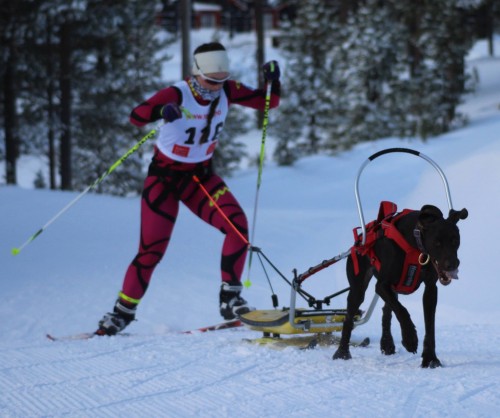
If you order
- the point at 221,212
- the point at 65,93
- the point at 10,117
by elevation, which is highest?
the point at 221,212

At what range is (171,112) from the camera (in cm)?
568

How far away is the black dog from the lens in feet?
11.8

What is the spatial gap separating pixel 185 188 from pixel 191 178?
100mm

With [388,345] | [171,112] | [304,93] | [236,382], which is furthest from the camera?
[304,93]

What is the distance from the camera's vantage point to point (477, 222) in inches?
390

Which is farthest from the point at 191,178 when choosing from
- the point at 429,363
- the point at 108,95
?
the point at 108,95

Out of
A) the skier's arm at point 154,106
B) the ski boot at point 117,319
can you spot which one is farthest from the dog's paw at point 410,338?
the ski boot at point 117,319

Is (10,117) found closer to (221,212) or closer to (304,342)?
(221,212)

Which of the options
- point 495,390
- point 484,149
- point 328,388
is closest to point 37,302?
point 328,388

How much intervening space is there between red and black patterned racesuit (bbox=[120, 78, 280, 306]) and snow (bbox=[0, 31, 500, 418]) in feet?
2.04

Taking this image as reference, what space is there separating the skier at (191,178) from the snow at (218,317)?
0.46 meters

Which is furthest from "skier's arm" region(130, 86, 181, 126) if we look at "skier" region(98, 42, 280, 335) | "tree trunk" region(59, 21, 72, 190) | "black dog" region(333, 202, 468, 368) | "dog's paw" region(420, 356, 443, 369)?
"tree trunk" region(59, 21, 72, 190)

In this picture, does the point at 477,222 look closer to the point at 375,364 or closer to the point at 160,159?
the point at 160,159

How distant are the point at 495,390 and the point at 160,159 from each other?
3536 mm
